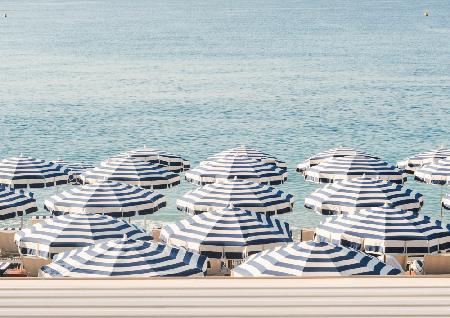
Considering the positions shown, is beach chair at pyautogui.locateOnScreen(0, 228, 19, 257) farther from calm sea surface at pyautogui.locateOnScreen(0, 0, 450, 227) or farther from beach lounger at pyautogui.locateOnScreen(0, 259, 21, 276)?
calm sea surface at pyautogui.locateOnScreen(0, 0, 450, 227)

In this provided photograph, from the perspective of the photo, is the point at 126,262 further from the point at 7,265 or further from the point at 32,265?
the point at 7,265

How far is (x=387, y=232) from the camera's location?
17.2 m

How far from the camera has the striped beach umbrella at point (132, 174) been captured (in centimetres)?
2338

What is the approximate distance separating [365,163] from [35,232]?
10706 millimetres

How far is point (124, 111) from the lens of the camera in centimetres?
6316

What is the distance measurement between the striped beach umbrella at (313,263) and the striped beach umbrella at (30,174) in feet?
34.2

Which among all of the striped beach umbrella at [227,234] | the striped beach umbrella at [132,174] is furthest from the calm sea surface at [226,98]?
the striped beach umbrella at [227,234]

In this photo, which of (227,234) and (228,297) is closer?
(228,297)

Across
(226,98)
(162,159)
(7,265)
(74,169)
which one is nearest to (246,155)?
(162,159)

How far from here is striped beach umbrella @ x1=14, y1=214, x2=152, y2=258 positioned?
16828 millimetres

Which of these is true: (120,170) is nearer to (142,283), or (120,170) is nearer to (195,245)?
(195,245)

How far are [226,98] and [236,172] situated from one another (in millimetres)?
45186

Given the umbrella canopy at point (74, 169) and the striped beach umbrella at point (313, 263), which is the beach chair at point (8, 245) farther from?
the striped beach umbrella at point (313, 263)

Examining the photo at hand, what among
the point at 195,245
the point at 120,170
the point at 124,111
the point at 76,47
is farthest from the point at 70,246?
the point at 76,47
